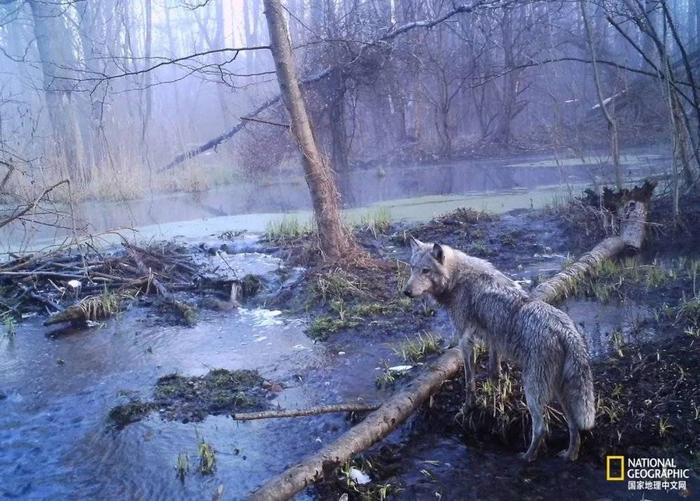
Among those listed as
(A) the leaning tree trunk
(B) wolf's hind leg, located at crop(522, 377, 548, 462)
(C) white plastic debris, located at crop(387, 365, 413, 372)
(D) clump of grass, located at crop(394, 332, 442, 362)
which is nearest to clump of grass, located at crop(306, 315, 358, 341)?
(D) clump of grass, located at crop(394, 332, 442, 362)

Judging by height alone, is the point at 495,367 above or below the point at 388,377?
above

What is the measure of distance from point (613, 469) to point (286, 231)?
8943mm

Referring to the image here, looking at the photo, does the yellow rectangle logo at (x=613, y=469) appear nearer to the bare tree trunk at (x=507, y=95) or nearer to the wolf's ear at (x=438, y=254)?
the wolf's ear at (x=438, y=254)

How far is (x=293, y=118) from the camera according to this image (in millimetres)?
9422

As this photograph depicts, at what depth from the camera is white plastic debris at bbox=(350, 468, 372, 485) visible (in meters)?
4.42

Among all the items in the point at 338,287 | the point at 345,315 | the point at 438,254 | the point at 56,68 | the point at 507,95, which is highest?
the point at 56,68

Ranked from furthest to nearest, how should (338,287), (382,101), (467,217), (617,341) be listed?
(382,101)
(467,217)
(338,287)
(617,341)

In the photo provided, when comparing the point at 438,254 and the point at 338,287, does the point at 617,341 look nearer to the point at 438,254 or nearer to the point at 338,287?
the point at 438,254

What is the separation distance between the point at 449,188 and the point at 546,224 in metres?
6.52

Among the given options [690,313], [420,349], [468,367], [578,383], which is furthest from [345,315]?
[578,383]

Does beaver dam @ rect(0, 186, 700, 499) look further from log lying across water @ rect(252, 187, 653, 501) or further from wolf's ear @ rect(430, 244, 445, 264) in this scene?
wolf's ear @ rect(430, 244, 445, 264)

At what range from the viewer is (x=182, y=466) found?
4.90 metres

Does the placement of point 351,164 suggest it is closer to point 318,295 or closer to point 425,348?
point 318,295

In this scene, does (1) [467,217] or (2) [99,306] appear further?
(1) [467,217]
